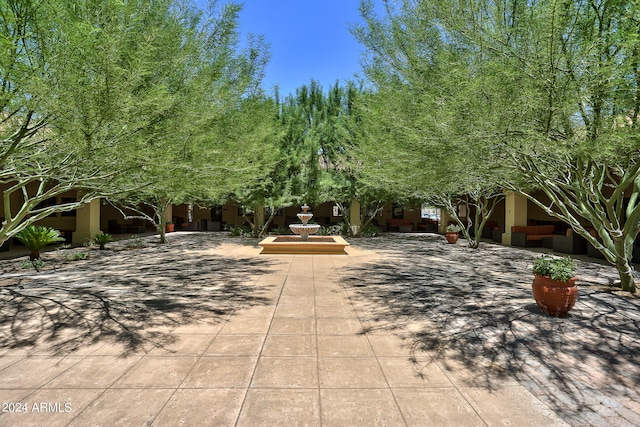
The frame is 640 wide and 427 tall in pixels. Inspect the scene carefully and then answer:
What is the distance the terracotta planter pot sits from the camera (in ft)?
20.7

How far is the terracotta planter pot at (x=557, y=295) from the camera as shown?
632cm

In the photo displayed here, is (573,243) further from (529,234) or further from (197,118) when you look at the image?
(197,118)

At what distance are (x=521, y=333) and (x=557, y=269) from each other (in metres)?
1.48

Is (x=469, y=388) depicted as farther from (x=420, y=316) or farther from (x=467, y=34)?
(x=467, y=34)

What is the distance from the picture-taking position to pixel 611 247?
846 centimetres

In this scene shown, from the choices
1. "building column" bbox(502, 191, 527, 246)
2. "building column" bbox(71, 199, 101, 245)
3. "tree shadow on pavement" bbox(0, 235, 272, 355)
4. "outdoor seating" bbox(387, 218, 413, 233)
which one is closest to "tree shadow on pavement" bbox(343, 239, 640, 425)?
"tree shadow on pavement" bbox(0, 235, 272, 355)

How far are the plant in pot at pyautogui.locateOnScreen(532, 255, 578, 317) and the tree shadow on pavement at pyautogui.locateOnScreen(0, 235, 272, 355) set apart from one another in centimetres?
539

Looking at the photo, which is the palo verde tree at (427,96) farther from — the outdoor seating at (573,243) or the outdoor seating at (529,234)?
the outdoor seating at (529,234)

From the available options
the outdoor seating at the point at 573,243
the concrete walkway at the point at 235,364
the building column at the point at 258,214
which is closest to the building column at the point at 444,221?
the outdoor seating at the point at 573,243

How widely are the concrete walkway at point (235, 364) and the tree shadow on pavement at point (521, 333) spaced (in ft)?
0.30

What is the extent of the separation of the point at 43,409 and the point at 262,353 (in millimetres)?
2359

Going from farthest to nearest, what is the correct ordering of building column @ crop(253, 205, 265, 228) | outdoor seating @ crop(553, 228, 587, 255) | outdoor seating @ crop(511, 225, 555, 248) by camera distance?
building column @ crop(253, 205, 265, 228), outdoor seating @ crop(511, 225, 555, 248), outdoor seating @ crop(553, 228, 587, 255)

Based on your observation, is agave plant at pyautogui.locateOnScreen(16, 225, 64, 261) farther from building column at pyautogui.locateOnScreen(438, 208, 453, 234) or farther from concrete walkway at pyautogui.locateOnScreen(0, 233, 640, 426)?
building column at pyautogui.locateOnScreen(438, 208, 453, 234)

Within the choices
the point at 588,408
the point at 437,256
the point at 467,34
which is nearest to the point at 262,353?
the point at 588,408
